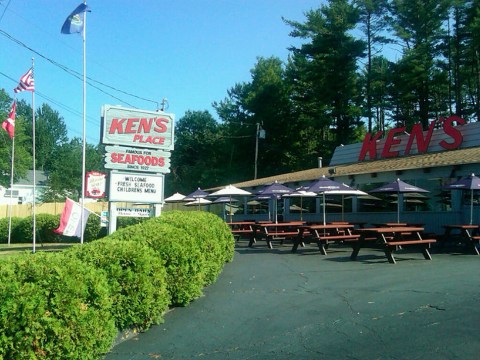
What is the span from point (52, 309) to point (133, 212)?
10.2 m

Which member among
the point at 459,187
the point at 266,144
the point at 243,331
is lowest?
the point at 243,331

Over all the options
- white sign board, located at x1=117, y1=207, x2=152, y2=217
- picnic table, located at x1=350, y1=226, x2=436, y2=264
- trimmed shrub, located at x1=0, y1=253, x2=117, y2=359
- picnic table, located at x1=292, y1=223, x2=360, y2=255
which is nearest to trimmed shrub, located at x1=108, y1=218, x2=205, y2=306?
trimmed shrub, located at x1=0, y1=253, x2=117, y2=359

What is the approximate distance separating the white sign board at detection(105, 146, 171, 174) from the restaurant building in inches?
332

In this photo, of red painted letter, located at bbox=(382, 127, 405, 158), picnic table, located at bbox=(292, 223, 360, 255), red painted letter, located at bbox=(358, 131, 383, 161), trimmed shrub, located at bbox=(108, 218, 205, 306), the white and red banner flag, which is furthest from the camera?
red painted letter, located at bbox=(358, 131, 383, 161)

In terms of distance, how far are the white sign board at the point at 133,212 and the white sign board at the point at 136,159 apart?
1.13 m

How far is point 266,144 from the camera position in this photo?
53344mm

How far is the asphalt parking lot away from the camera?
5567mm

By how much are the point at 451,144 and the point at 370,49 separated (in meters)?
21.7

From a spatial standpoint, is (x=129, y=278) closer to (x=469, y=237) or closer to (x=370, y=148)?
(x=469, y=237)

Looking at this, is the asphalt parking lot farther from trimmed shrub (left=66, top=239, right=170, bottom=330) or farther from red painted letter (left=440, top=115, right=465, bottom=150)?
red painted letter (left=440, top=115, right=465, bottom=150)

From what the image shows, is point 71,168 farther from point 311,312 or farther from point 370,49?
point 311,312

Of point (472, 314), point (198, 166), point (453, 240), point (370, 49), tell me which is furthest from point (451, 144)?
point (198, 166)

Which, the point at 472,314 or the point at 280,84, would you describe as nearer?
the point at 472,314

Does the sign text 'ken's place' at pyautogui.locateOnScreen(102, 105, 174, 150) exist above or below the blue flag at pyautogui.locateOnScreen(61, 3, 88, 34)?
below
